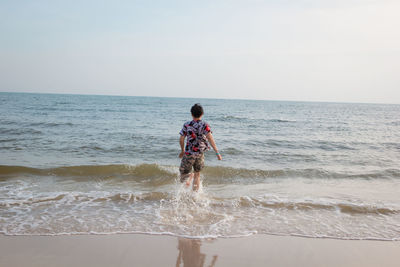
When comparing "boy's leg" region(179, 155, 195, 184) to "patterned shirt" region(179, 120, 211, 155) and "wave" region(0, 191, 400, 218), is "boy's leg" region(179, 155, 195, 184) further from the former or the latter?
"wave" region(0, 191, 400, 218)

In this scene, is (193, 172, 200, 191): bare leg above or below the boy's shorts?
below

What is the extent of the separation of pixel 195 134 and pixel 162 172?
3346 mm

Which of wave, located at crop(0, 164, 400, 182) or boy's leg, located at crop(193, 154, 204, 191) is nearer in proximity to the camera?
boy's leg, located at crop(193, 154, 204, 191)

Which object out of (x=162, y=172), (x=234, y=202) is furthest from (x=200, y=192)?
(x=162, y=172)

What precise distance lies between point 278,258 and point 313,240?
861 mm

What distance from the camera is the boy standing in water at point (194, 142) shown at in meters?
5.27

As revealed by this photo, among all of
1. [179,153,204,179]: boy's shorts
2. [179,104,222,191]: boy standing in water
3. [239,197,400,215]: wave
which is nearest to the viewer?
[179,104,222,191]: boy standing in water

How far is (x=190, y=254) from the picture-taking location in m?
3.55

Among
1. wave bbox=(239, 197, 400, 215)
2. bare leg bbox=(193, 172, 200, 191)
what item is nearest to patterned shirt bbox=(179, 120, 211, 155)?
bare leg bbox=(193, 172, 200, 191)

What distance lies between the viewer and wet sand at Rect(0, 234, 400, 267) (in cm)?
334

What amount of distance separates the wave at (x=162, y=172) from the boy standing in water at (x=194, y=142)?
7.72 ft

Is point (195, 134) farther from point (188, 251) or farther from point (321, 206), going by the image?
point (321, 206)

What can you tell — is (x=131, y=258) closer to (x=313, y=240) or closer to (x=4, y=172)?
(x=313, y=240)

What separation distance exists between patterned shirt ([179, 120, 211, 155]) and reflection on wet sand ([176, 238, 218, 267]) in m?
1.92
